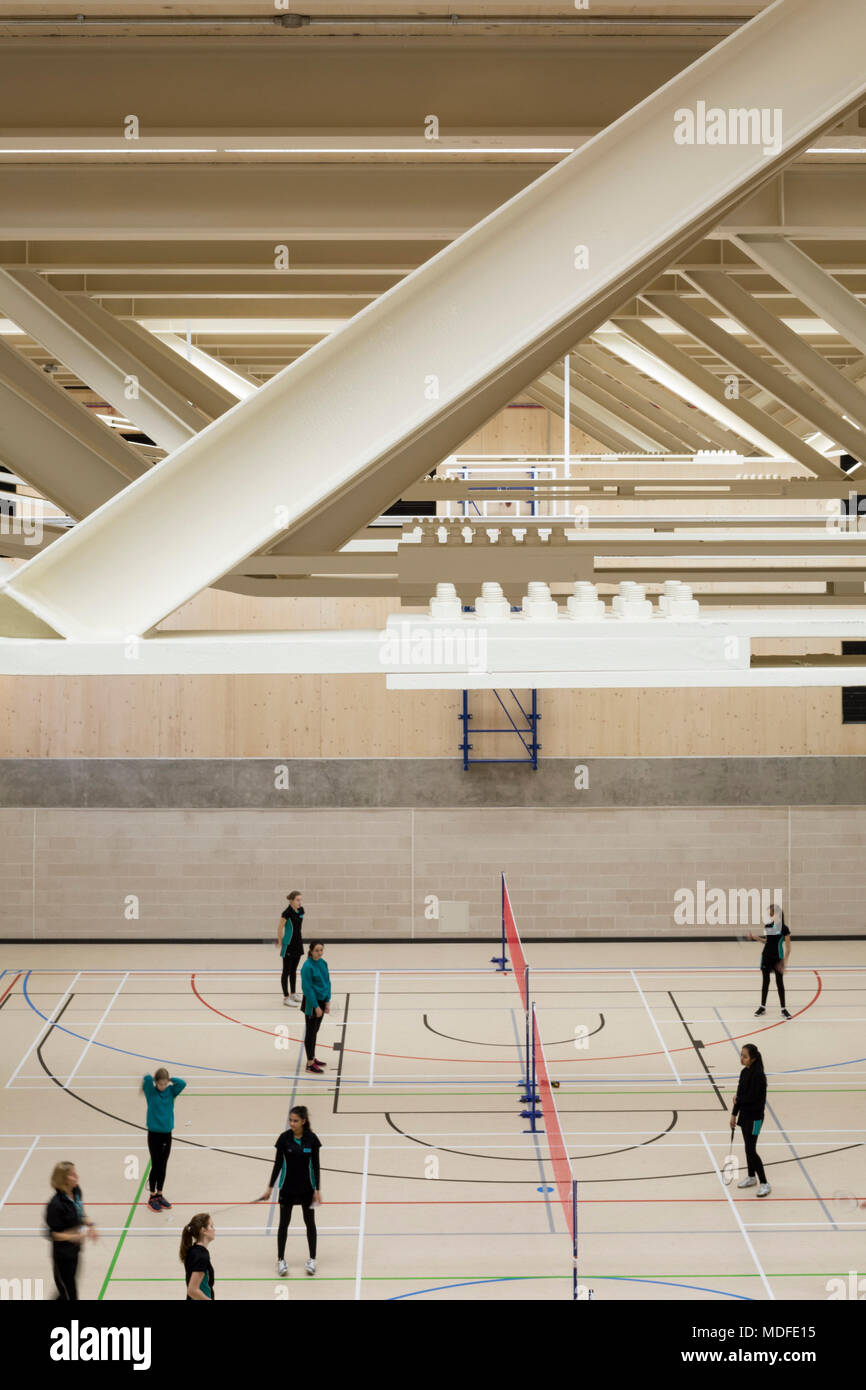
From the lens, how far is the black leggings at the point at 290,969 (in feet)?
66.6

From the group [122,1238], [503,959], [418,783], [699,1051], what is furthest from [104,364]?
[418,783]

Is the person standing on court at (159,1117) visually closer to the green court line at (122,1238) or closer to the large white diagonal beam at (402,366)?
the green court line at (122,1238)

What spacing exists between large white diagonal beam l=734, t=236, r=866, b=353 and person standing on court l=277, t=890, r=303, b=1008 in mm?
14239

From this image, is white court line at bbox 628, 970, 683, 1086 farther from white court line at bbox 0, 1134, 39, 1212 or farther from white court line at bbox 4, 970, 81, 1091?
white court line at bbox 4, 970, 81, 1091

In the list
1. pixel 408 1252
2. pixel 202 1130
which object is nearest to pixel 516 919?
pixel 202 1130

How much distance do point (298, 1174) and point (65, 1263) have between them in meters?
2.13

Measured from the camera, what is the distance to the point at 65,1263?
10398mm

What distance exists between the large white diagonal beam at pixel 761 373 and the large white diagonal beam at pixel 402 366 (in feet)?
18.8

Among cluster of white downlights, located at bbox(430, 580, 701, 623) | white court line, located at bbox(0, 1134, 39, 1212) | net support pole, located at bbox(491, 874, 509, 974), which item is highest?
cluster of white downlights, located at bbox(430, 580, 701, 623)

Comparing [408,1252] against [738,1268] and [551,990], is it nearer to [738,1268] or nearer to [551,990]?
[738,1268]

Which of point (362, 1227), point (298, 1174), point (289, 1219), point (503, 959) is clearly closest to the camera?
point (298, 1174)

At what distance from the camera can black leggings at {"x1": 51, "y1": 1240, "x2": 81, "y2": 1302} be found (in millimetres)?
10391

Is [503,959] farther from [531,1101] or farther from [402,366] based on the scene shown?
[402,366]

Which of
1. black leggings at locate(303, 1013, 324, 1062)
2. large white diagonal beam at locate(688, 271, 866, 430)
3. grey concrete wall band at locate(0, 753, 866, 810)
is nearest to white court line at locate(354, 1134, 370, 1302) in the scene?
black leggings at locate(303, 1013, 324, 1062)
